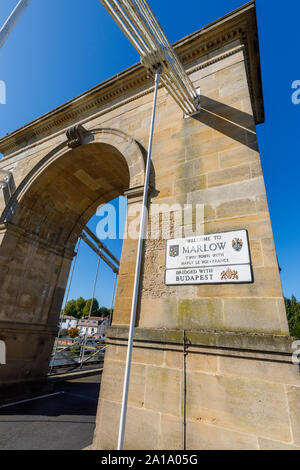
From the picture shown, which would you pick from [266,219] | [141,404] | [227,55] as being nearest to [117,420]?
[141,404]

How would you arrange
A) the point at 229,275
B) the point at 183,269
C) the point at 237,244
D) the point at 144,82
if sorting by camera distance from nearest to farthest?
1. the point at 229,275
2. the point at 237,244
3. the point at 183,269
4. the point at 144,82

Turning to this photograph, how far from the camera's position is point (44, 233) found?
7.71 metres

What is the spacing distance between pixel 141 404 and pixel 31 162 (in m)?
7.66

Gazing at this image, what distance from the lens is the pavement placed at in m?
3.77

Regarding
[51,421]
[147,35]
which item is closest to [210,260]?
[147,35]

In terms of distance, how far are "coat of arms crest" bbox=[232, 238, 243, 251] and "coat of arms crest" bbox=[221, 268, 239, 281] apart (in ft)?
1.06

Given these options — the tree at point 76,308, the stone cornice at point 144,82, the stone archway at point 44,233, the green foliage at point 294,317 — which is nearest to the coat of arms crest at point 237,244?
the stone archway at point 44,233

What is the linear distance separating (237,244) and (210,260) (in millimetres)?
441

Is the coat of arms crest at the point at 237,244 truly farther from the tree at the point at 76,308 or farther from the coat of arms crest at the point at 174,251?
the tree at the point at 76,308

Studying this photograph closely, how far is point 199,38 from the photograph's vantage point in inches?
199

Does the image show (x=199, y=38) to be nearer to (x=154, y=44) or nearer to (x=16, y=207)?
(x=154, y=44)

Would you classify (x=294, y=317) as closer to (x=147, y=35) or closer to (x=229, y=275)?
(x=229, y=275)

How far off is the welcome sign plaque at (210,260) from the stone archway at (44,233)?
3.25 m

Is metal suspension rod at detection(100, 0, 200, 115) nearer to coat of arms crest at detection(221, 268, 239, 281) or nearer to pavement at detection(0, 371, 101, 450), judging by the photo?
coat of arms crest at detection(221, 268, 239, 281)
